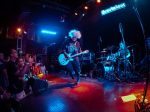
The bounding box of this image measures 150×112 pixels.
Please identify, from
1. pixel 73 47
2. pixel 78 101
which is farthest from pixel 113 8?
pixel 78 101

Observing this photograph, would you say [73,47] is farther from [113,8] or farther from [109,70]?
[113,8]

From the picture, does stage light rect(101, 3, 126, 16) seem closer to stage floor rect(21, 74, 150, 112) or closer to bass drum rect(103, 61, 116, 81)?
bass drum rect(103, 61, 116, 81)

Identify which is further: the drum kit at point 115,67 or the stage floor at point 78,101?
the drum kit at point 115,67

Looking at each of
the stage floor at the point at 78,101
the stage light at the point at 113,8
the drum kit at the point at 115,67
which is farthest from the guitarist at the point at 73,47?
the stage light at the point at 113,8

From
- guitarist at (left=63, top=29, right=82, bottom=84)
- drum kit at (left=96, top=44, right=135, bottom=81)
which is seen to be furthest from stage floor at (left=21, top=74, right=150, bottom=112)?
drum kit at (left=96, top=44, right=135, bottom=81)

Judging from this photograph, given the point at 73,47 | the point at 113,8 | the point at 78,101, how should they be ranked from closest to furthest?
the point at 78,101
the point at 73,47
the point at 113,8

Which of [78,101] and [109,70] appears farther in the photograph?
[109,70]

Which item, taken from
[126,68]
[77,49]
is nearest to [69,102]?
[77,49]

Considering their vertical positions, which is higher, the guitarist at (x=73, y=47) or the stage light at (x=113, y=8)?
the stage light at (x=113, y=8)

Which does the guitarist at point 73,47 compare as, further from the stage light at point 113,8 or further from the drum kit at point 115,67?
the stage light at point 113,8

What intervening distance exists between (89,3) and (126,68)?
740 cm

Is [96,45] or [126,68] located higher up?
A: [96,45]

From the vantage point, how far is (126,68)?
9602mm

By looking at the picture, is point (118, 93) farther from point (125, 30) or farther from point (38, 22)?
point (38, 22)
